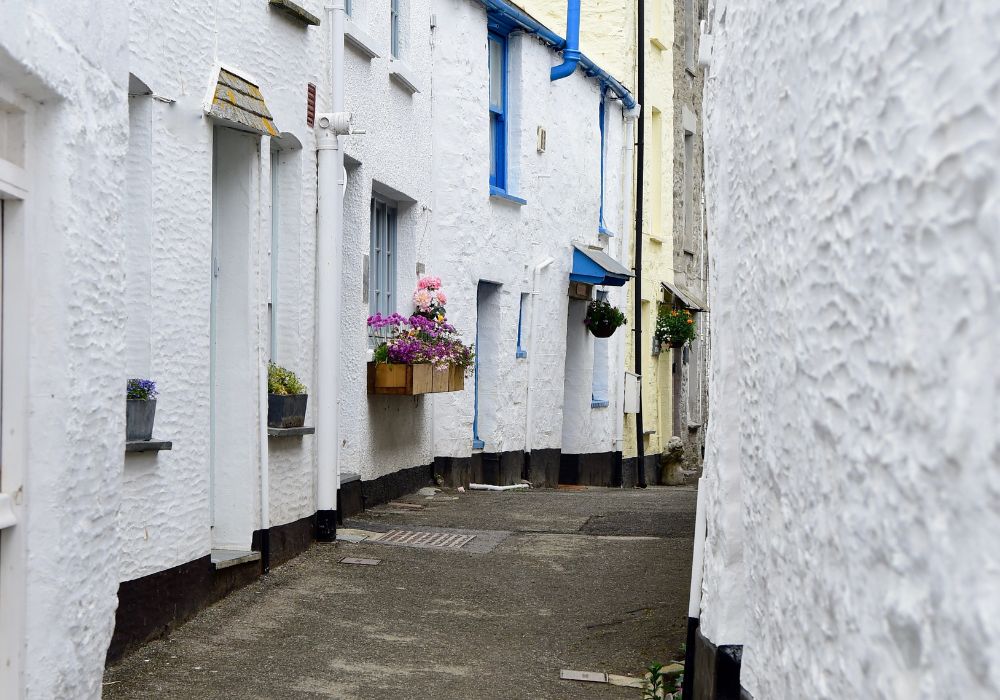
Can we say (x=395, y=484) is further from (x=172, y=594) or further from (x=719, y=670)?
(x=719, y=670)

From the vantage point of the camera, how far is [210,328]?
23.1 feet

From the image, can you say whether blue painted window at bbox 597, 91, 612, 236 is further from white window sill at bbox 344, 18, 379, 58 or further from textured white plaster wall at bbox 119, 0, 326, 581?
textured white plaster wall at bbox 119, 0, 326, 581

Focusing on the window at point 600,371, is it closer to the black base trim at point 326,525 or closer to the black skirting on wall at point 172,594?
the black base trim at point 326,525

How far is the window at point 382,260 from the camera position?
10781 mm

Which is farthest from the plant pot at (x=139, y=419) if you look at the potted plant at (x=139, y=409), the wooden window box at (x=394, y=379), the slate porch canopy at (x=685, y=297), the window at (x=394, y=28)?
the slate porch canopy at (x=685, y=297)

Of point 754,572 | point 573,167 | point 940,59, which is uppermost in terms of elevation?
point 573,167

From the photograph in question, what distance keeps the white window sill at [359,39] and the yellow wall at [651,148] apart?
7.64 metres

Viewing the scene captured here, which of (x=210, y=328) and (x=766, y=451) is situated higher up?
(x=210, y=328)

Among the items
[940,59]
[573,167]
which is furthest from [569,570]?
[573,167]

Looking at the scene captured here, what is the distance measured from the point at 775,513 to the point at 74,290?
7.82 feet

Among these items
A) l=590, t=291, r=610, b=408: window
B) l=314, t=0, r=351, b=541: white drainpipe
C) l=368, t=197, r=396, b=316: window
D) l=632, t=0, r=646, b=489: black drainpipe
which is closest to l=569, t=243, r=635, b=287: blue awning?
l=590, t=291, r=610, b=408: window

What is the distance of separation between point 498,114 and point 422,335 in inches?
168

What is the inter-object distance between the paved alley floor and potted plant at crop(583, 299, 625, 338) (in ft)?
22.3

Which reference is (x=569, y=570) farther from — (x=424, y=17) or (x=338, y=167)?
(x=424, y=17)
